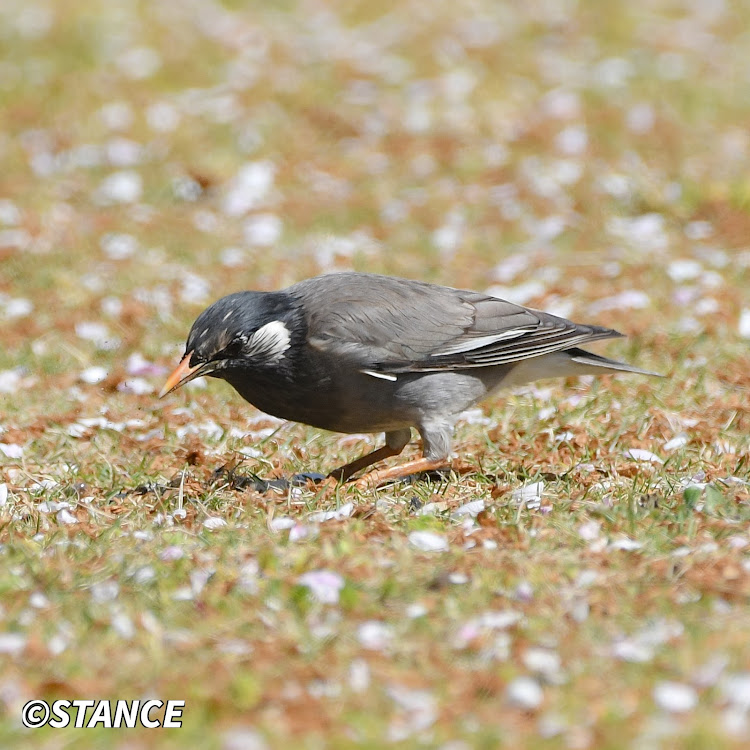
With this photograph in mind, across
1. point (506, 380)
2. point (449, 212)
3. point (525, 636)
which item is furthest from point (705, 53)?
point (525, 636)

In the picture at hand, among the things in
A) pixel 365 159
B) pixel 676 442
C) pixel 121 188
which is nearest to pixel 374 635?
pixel 676 442

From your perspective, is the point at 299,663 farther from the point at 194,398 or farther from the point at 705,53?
the point at 705,53

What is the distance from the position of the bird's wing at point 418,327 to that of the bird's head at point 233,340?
7.8 inches

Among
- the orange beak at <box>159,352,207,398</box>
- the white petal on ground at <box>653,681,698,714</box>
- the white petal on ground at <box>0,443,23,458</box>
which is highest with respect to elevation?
the white petal on ground at <box>653,681,698,714</box>

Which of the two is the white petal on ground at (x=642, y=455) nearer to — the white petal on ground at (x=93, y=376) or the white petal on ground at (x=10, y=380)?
the white petal on ground at (x=93, y=376)

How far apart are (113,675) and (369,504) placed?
199cm

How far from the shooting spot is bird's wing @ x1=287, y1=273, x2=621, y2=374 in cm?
672

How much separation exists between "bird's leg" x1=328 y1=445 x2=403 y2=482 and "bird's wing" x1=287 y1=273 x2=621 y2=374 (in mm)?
694

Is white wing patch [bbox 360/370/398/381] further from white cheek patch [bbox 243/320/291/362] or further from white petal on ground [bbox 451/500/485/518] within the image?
white petal on ground [bbox 451/500/485/518]

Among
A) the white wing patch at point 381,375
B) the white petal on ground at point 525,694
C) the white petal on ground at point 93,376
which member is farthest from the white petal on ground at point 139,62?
the white petal on ground at point 525,694

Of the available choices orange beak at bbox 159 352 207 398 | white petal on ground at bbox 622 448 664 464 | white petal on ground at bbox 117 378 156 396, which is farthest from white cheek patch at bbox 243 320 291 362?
white petal on ground at bbox 117 378 156 396

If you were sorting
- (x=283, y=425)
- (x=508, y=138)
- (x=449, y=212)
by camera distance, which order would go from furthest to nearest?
(x=508, y=138) → (x=449, y=212) → (x=283, y=425)

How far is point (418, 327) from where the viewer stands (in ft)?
23.0

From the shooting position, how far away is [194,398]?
332 inches
